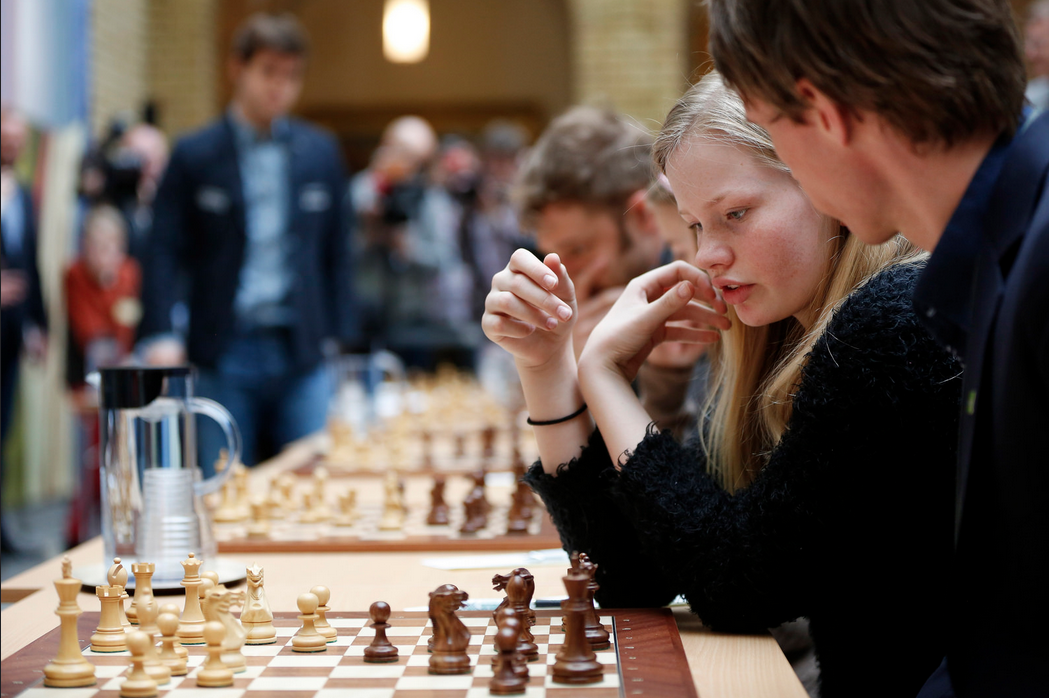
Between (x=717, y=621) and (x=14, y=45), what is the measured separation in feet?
20.8

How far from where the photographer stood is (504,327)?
1541 mm

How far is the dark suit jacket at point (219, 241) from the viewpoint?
4.14 meters

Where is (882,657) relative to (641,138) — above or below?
below

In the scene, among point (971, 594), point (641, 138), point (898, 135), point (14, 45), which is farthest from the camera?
point (14, 45)

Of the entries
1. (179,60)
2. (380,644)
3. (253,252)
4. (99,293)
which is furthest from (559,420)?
(179,60)

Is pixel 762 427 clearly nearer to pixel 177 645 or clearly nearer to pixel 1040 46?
pixel 177 645

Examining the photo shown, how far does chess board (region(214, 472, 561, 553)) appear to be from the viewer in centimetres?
189

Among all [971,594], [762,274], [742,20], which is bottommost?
[971,594]

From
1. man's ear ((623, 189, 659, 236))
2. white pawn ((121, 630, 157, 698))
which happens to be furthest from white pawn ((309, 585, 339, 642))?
man's ear ((623, 189, 659, 236))

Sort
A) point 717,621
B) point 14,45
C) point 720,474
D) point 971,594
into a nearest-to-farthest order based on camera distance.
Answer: point 971,594 < point 717,621 < point 720,474 < point 14,45

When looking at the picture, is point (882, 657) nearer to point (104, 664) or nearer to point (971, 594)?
point (971, 594)

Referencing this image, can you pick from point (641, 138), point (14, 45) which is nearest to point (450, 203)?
point (14, 45)

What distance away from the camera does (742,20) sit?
1047mm

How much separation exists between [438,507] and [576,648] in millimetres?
1083
